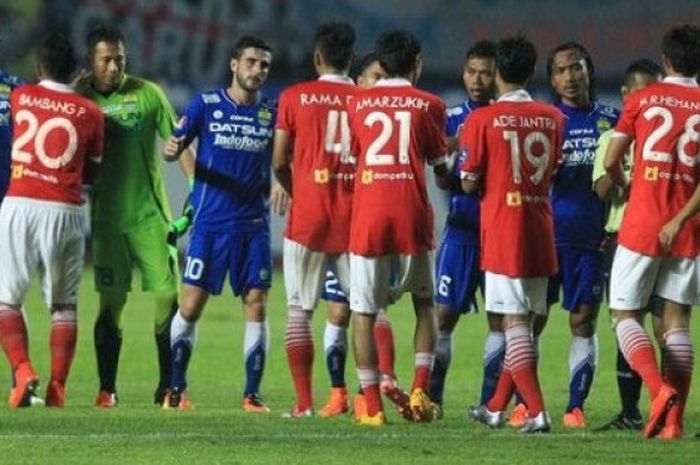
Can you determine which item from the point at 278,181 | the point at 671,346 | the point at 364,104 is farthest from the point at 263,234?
the point at 671,346

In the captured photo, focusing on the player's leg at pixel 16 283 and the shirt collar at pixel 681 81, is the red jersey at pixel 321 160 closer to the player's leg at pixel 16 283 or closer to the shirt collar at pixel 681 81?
the player's leg at pixel 16 283

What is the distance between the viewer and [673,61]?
12680 millimetres

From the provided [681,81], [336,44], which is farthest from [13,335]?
[681,81]

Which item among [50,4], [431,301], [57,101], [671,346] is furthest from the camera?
[50,4]

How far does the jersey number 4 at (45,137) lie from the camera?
47.9 feet

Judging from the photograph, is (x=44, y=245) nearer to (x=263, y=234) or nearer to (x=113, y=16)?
(x=263, y=234)

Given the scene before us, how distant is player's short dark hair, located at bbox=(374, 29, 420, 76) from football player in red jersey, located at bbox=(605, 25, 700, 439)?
1.25 metres

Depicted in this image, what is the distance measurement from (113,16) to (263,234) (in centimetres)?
1345

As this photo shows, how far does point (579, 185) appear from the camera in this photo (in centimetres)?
1414

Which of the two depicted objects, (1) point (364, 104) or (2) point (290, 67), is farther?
(2) point (290, 67)

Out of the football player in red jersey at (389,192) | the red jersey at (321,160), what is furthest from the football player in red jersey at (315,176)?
the football player in red jersey at (389,192)

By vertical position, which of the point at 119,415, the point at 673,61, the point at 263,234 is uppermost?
the point at 673,61

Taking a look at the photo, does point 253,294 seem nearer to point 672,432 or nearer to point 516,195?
point 516,195

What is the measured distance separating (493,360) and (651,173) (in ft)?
6.69
